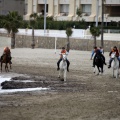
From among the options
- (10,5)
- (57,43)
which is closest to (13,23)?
(57,43)

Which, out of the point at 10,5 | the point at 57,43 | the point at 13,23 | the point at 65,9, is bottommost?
the point at 57,43

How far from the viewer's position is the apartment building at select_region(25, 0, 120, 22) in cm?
9281

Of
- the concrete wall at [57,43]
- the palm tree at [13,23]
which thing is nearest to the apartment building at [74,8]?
the concrete wall at [57,43]

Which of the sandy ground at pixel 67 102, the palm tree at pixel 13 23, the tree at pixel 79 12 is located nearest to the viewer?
the sandy ground at pixel 67 102

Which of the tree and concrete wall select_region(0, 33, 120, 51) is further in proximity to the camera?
the tree

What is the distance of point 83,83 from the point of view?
86.2 ft

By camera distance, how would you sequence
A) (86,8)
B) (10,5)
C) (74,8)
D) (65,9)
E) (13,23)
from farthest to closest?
(10,5), (65,9), (74,8), (86,8), (13,23)

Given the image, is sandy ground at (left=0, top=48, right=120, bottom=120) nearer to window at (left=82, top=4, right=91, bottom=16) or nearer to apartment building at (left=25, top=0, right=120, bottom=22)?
apartment building at (left=25, top=0, right=120, bottom=22)

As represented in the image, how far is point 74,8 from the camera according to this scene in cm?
9831

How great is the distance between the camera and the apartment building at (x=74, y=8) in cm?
9281

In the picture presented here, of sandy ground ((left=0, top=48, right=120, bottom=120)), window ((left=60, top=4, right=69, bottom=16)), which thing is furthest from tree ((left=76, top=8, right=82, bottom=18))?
sandy ground ((left=0, top=48, right=120, bottom=120))

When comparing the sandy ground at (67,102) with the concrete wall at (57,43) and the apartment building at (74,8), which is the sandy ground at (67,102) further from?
the apartment building at (74,8)

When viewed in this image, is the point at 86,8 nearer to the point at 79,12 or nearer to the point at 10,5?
the point at 79,12

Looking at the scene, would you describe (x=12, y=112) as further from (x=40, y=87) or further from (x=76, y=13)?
(x=76, y=13)
